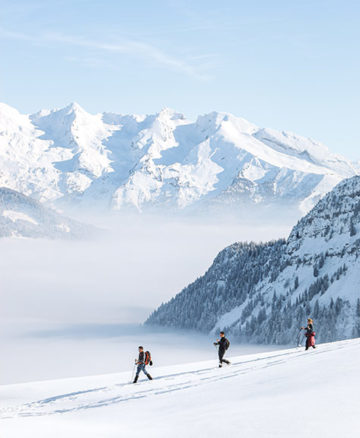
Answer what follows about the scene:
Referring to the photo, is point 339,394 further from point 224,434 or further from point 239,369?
point 239,369

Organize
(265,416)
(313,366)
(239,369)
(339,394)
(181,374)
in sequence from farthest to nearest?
(181,374) → (239,369) → (313,366) → (339,394) → (265,416)

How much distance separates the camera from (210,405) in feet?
95.5

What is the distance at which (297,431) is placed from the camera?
69.6ft

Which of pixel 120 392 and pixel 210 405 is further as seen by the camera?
pixel 120 392

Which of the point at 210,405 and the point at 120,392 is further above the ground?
the point at 210,405

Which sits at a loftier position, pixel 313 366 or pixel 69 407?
pixel 313 366

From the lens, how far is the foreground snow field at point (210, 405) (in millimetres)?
22781

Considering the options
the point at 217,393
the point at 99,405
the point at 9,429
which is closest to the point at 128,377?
the point at 99,405

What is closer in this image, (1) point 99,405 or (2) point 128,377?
(1) point 99,405

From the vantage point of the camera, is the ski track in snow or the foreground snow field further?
the ski track in snow

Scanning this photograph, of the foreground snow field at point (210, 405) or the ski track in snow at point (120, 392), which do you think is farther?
the ski track in snow at point (120, 392)

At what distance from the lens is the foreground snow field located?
897 inches

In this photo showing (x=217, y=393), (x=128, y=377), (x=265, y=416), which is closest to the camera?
(x=265, y=416)

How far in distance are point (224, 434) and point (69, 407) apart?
1740 centimetres
